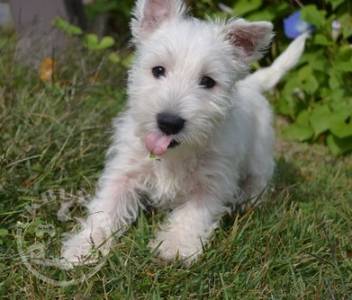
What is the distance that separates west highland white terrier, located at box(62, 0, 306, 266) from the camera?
10.6 feet

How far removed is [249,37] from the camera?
11.6 ft

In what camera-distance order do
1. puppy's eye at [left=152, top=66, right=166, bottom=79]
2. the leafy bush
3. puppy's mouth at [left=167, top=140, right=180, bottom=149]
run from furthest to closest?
the leafy bush < puppy's eye at [left=152, top=66, right=166, bottom=79] < puppy's mouth at [left=167, top=140, right=180, bottom=149]

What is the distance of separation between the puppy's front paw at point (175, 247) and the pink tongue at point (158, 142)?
44cm

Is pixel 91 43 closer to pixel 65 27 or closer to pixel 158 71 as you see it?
pixel 65 27

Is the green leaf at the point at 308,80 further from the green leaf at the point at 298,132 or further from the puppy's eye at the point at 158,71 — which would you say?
the puppy's eye at the point at 158,71

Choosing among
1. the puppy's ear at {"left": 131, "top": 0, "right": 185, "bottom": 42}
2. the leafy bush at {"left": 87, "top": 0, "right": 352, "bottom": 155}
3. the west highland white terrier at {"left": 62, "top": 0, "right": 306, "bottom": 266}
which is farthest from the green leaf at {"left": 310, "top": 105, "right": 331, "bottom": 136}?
the puppy's ear at {"left": 131, "top": 0, "right": 185, "bottom": 42}

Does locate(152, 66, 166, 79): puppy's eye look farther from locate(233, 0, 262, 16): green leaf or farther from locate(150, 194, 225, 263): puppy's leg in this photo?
locate(233, 0, 262, 16): green leaf

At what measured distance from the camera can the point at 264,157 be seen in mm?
4309

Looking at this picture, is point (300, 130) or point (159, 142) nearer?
point (159, 142)

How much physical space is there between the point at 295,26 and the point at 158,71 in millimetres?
2356


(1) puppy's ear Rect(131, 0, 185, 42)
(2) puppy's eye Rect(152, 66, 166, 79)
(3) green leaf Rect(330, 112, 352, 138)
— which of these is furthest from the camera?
(3) green leaf Rect(330, 112, 352, 138)

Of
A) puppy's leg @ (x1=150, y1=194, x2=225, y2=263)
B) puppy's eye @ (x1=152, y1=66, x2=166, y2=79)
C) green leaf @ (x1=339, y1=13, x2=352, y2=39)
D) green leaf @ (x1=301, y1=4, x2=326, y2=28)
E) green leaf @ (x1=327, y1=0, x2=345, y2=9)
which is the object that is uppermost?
puppy's eye @ (x1=152, y1=66, x2=166, y2=79)

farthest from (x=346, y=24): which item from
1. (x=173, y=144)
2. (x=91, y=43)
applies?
(x=173, y=144)

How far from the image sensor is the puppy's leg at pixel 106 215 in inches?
125
